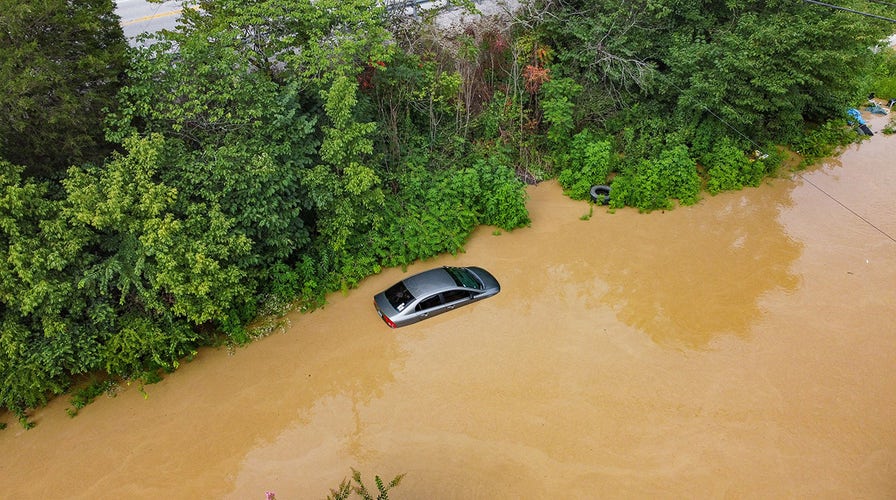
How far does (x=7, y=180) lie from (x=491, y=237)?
30.8ft

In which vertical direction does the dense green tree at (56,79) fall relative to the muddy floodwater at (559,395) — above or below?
above

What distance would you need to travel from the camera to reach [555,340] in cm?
962

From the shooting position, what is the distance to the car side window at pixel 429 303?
9.95 meters

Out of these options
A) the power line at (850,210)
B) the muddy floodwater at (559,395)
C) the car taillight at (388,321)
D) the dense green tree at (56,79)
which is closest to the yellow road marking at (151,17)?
the dense green tree at (56,79)

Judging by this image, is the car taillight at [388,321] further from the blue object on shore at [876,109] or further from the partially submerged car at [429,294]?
the blue object on shore at [876,109]

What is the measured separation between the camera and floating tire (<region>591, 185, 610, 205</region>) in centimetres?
1303

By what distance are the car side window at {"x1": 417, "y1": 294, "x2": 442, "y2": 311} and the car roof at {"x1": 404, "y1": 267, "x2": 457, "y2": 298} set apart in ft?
0.44

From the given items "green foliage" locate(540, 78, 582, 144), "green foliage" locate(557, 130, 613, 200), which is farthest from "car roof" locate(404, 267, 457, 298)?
"green foliage" locate(540, 78, 582, 144)

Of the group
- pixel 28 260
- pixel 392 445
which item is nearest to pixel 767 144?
pixel 392 445

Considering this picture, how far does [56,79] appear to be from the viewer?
25.8 feet

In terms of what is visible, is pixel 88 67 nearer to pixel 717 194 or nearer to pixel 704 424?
pixel 704 424

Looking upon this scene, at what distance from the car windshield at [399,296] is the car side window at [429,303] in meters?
0.23

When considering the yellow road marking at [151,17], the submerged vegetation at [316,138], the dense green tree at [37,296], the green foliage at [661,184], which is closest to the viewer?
the dense green tree at [37,296]

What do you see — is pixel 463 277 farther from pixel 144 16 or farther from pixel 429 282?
pixel 144 16
